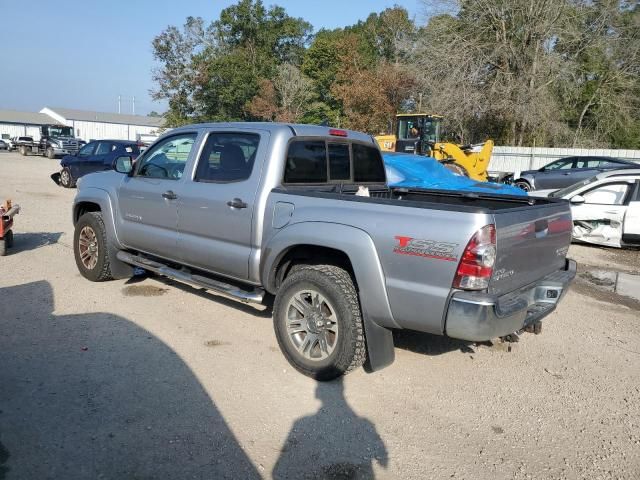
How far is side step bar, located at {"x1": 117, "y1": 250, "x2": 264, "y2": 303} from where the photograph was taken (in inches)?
181

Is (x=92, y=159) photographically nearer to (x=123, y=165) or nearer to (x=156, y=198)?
(x=123, y=165)

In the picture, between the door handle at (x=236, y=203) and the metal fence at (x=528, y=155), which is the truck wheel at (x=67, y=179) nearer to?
the door handle at (x=236, y=203)

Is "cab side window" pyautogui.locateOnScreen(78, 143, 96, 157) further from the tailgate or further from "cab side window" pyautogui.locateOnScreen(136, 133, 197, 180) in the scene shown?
the tailgate

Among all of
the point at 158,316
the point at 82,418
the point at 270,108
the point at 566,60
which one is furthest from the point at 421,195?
the point at 270,108

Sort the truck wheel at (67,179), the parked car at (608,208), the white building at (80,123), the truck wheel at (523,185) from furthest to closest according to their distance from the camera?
the white building at (80,123)
the truck wheel at (67,179)
the truck wheel at (523,185)
the parked car at (608,208)

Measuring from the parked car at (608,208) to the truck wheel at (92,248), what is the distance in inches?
326

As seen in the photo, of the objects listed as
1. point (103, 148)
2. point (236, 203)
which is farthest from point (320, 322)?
point (103, 148)

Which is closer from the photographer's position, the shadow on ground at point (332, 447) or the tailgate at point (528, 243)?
the shadow on ground at point (332, 447)

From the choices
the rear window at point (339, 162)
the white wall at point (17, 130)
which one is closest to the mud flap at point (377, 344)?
the rear window at point (339, 162)

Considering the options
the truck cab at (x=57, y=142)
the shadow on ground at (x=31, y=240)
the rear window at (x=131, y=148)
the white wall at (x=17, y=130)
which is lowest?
the shadow on ground at (x=31, y=240)

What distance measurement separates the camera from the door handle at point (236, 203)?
446 centimetres

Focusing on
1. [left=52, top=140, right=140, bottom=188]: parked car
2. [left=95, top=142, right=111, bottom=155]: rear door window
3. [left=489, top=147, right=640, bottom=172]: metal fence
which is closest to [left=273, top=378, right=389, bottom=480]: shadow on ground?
[left=52, top=140, right=140, bottom=188]: parked car

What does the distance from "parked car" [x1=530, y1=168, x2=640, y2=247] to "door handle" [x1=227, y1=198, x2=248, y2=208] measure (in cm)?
765

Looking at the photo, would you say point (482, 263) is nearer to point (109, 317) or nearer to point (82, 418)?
point (82, 418)
